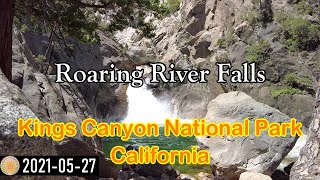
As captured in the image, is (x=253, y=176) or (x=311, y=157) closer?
(x=311, y=157)

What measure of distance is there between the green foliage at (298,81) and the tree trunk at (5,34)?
23833 mm

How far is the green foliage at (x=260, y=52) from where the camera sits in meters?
28.9

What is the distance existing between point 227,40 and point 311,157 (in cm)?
3276

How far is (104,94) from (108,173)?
75.8ft

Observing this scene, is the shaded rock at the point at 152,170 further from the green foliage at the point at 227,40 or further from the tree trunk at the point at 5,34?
the green foliage at the point at 227,40

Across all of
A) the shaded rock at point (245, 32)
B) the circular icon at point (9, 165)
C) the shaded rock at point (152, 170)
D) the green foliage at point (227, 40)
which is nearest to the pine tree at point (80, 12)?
the shaded rock at point (152, 170)

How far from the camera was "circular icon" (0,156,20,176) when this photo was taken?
2.52 m

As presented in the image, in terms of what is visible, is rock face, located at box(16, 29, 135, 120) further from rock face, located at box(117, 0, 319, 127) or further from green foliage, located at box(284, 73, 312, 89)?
green foliage, located at box(284, 73, 312, 89)

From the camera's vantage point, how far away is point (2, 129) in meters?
2.55

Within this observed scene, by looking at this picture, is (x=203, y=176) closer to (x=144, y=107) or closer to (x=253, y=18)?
(x=253, y=18)

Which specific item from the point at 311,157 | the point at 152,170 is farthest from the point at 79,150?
the point at 311,157

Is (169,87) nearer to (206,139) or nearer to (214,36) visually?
(214,36)

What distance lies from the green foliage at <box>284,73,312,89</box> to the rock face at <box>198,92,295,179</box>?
1504 centimetres

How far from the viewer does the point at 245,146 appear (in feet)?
38.4
